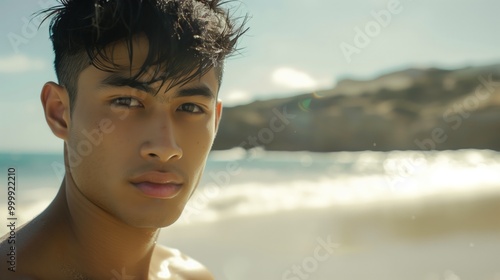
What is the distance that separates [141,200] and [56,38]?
833 millimetres

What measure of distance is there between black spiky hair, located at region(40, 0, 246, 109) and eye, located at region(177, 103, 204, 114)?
117 millimetres

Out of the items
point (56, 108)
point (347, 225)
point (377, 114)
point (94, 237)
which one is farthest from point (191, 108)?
point (377, 114)

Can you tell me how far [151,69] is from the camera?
7.59 feet

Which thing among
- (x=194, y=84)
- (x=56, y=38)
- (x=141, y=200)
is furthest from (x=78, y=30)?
(x=141, y=200)

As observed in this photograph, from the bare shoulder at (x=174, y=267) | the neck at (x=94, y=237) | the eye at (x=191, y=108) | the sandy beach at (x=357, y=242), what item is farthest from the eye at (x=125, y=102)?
the sandy beach at (x=357, y=242)

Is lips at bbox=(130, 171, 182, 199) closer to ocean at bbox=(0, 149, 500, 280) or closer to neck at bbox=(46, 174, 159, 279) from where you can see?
neck at bbox=(46, 174, 159, 279)

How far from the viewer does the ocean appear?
5062mm

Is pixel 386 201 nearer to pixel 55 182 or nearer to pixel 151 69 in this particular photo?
pixel 151 69

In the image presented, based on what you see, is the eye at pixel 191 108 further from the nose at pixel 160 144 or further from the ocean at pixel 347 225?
the ocean at pixel 347 225

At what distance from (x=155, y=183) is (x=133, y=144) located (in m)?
0.18

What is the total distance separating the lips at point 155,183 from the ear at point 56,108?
0.43 m

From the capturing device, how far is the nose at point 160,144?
89.1 inches

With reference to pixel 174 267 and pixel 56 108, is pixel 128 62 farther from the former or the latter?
pixel 174 267

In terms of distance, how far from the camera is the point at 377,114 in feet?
96.8
